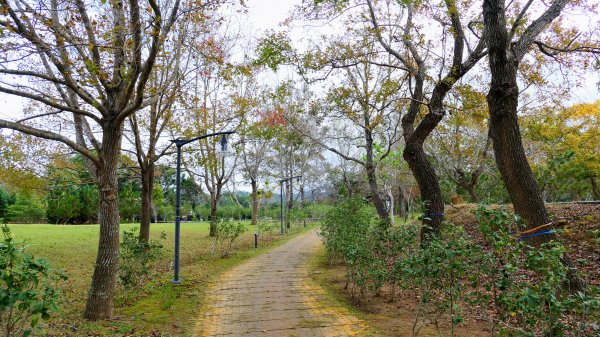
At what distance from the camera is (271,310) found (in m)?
5.62

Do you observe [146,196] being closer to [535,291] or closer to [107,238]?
[107,238]

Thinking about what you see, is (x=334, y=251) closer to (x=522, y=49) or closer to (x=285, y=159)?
(x=522, y=49)

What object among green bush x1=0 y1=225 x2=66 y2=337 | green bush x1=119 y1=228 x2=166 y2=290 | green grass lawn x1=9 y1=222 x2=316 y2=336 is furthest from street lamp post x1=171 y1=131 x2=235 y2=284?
green bush x1=0 y1=225 x2=66 y2=337

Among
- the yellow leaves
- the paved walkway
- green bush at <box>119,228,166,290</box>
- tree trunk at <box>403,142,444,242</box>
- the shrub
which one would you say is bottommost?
the paved walkway

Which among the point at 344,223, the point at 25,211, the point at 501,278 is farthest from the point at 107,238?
the point at 25,211

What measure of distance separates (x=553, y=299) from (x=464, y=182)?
13898 millimetres

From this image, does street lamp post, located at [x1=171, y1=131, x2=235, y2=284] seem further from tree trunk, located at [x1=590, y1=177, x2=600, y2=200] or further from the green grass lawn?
tree trunk, located at [x1=590, y1=177, x2=600, y2=200]

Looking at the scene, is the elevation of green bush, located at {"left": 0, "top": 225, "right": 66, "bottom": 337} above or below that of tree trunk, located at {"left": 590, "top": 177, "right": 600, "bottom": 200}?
below

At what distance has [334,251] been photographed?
962 cm

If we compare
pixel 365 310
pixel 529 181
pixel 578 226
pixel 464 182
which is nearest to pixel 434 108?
pixel 529 181

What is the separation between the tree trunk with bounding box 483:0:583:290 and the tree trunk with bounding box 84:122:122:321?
16.9 ft

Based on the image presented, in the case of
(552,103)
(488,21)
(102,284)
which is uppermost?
(552,103)

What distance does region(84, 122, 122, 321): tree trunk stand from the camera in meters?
5.16

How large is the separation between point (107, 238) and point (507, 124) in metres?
5.58
